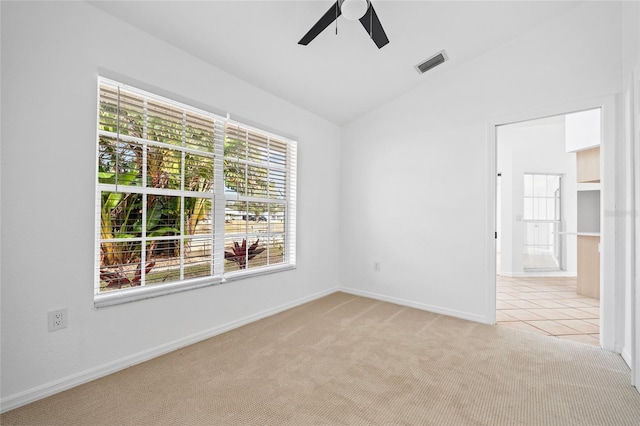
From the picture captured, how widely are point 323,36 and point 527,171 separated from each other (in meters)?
5.36

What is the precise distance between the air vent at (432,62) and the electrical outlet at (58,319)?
3.79m

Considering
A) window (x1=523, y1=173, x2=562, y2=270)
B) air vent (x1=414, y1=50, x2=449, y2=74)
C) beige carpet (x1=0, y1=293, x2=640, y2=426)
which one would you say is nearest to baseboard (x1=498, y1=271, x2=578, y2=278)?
window (x1=523, y1=173, x2=562, y2=270)

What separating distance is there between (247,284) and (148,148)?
1.60 m

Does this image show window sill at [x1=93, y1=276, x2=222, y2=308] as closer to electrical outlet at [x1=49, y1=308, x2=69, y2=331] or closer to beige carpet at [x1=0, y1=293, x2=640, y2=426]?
electrical outlet at [x1=49, y1=308, x2=69, y2=331]

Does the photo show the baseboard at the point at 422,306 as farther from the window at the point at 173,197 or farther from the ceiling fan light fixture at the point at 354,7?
the ceiling fan light fixture at the point at 354,7

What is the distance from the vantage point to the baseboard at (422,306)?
3234mm

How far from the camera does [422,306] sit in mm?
3625

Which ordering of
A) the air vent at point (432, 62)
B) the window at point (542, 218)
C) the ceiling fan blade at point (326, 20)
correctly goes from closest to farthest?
the ceiling fan blade at point (326, 20), the air vent at point (432, 62), the window at point (542, 218)

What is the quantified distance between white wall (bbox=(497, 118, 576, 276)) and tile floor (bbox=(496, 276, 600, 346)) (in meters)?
0.78

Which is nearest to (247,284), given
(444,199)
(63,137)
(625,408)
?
(63,137)

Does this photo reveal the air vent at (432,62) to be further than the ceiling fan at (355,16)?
Yes

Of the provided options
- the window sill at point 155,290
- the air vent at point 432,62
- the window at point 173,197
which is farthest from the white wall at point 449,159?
the window sill at point 155,290

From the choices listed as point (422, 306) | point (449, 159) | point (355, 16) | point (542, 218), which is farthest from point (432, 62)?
point (542, 218)

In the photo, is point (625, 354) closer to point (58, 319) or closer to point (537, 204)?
point (58, 319)
